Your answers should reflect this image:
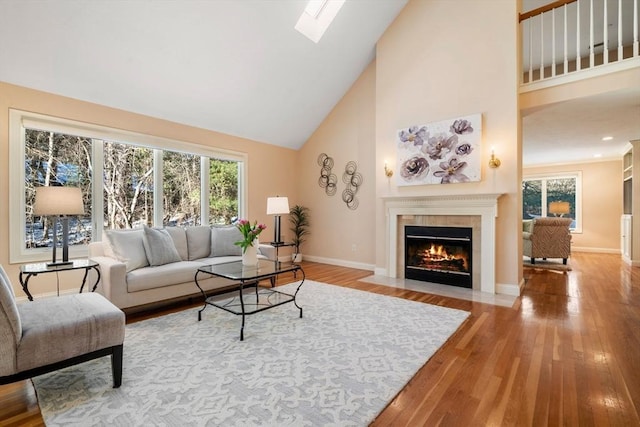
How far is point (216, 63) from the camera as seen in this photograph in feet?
13.9

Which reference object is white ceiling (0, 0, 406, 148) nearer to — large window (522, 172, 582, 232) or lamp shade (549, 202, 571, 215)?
lamp shade (549, 202, 571, 215)

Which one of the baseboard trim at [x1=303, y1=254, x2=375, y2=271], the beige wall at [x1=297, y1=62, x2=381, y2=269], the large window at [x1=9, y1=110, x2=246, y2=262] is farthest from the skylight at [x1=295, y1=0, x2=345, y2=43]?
the baseboard trim at [x1=303, y1=254, x2=375, y2=271]

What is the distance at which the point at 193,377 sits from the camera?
6.54 ft

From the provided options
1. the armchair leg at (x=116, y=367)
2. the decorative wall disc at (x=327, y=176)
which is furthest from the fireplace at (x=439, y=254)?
the armchair leg at (x=116, y=367)

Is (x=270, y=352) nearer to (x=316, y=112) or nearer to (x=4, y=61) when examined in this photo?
(x=4, y=61)

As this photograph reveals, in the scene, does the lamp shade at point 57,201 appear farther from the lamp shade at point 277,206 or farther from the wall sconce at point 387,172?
the wall sconce at point 387,172

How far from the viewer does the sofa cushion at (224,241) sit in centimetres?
431

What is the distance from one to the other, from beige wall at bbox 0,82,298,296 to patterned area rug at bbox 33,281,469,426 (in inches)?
81.1

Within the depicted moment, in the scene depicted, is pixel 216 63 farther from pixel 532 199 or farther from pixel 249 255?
pixel 532 199

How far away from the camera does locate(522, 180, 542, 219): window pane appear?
9055mm

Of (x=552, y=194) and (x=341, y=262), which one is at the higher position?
(x=552, y=194)

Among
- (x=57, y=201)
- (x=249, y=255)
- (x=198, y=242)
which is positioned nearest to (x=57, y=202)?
(x=57, y=201)

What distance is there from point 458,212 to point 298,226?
11.0ft

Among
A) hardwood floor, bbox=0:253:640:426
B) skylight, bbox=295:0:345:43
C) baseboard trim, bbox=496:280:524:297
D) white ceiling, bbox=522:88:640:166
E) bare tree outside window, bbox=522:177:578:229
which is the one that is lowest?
hardwood floor, bbox=0:253:640:426
